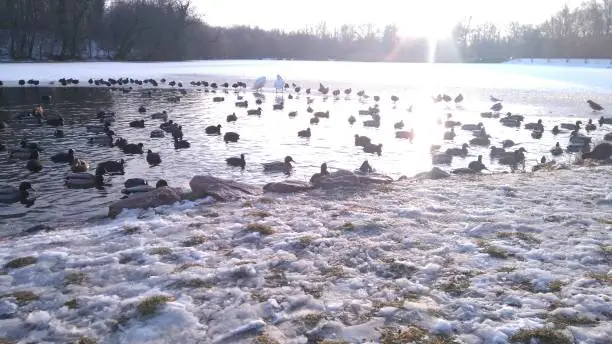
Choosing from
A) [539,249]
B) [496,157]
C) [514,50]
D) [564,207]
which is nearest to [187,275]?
[539,249]

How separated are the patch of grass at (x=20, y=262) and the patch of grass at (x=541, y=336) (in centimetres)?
512

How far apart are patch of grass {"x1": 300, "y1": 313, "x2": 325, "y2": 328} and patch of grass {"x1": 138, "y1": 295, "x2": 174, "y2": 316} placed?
132 cm

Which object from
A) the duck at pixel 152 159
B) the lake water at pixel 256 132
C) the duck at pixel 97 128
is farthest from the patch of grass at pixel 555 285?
the duck at pixel 97 128

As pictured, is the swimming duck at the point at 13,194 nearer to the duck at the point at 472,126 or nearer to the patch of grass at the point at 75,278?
the patch of grass at the point at 75,278

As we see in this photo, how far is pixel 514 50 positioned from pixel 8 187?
343 ft

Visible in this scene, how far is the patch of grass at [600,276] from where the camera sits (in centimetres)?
509

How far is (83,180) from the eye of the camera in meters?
11.5

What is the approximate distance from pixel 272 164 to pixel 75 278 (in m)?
8.17

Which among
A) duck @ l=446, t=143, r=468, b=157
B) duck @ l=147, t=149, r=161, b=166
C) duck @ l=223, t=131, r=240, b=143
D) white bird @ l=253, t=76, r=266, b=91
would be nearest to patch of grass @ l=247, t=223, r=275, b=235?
duck @ l=147, t=149, r=161, b=166

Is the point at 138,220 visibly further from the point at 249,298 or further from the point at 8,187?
the point at 8,187

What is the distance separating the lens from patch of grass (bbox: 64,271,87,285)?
5.39m

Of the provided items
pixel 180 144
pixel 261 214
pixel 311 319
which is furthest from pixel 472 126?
pixel 311 319

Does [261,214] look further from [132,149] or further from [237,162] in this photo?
[132,149]

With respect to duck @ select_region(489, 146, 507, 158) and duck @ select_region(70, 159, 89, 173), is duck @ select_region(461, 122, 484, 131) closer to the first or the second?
duck @ select_region(489, 146, 507, 158)
